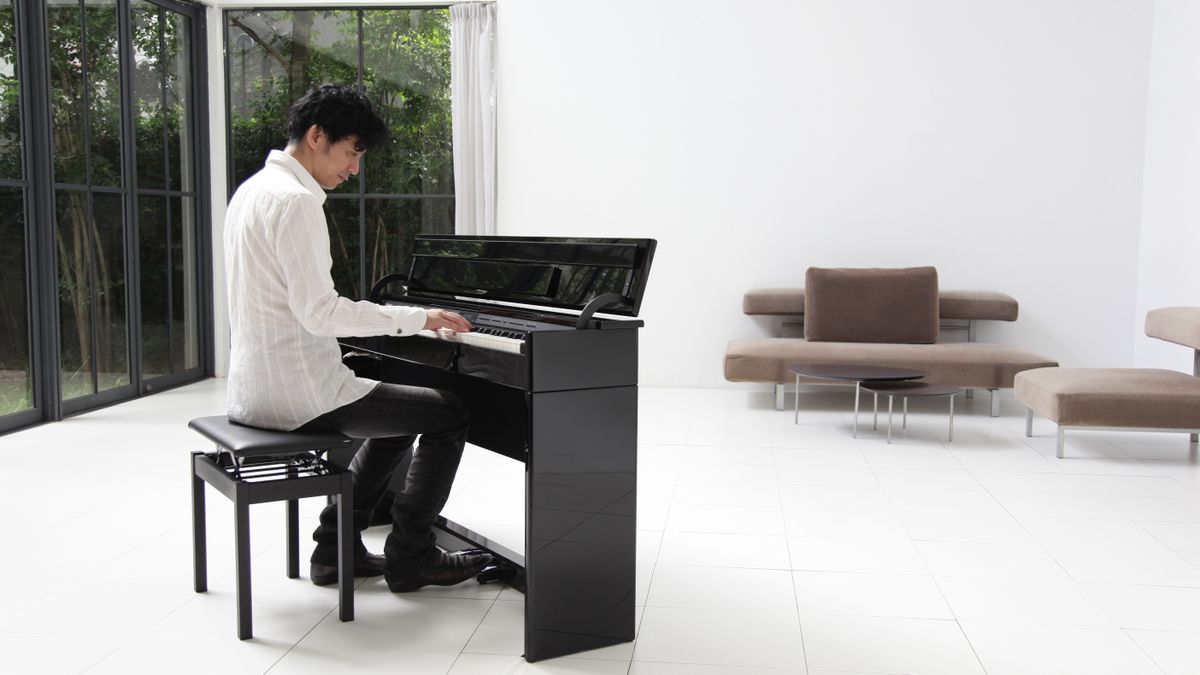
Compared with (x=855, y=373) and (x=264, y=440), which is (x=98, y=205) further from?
(x=855, y=373)

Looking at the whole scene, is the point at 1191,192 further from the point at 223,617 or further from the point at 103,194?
the point at 103,194

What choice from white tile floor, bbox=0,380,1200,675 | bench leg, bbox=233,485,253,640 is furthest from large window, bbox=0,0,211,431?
bench leg, bbox=233,485,253,640

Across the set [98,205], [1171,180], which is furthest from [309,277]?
[1171,180]

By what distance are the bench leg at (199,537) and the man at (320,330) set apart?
10.7 inches

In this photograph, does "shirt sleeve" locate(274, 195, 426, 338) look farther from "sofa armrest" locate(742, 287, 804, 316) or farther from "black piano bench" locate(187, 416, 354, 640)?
"sofa armrest" locate(742, 287, 804, 316)

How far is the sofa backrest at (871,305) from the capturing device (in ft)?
20.5

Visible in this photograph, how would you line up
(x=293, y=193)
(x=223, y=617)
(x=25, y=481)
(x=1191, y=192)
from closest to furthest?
(x=293, y=193), (x=223, y=617), (x=25, y=481), (x=1191, y=192)

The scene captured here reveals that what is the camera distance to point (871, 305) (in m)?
6.30

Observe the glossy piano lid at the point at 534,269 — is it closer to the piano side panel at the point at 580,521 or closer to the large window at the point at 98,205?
the piano side panel at the point at 580,521

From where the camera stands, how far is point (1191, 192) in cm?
573

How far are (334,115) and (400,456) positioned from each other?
3.27 ft

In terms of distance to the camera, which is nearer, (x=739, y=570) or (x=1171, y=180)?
(x=739, y=570)

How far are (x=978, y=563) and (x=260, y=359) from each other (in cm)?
225

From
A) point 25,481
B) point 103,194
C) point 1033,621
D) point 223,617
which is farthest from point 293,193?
point 103,194
